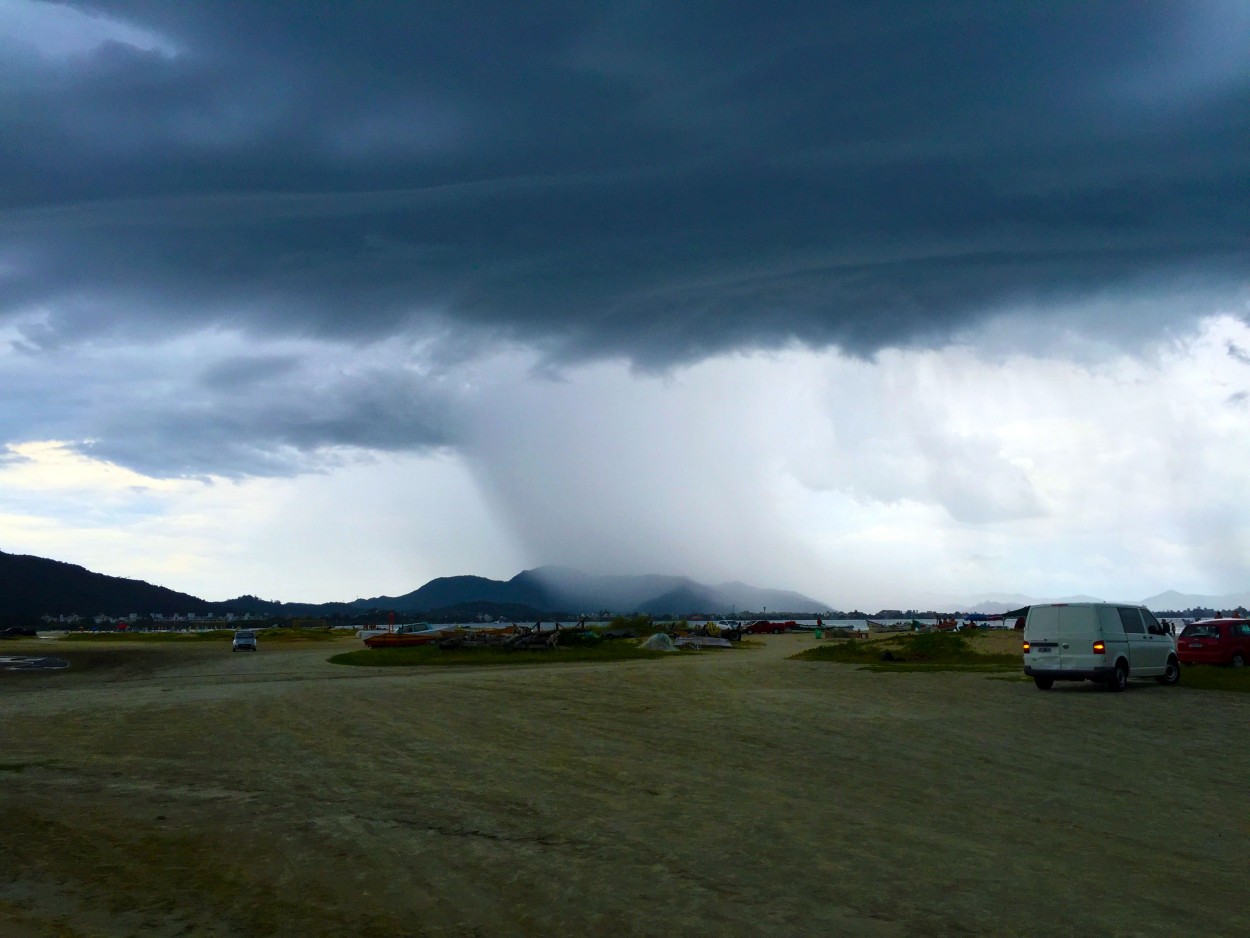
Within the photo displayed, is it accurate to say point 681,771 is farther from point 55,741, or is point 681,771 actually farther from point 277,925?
point 55,741

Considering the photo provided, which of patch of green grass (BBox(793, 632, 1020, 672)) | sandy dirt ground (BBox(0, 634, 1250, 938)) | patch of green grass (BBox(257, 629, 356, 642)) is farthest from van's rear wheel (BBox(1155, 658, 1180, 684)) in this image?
patch of green grass (BBox(257, 629, 356, 642))

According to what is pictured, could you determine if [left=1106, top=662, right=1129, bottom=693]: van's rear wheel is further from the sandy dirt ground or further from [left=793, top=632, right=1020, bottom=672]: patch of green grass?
[left=793, top=632, right=1020, bottom=672]: patch of green grass

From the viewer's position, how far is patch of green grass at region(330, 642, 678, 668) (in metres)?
49.0

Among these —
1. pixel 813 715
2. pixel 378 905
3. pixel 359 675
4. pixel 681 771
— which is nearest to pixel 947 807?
pixel 681 771

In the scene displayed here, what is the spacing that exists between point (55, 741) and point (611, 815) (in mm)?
11974

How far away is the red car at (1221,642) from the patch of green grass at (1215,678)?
17.8 inches

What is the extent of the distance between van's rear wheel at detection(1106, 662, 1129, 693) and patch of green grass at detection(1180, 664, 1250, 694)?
107 inches

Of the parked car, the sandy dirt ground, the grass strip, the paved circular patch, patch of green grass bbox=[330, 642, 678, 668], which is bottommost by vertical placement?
the sandy dirt ground

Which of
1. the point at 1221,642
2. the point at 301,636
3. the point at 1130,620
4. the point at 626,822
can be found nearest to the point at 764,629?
the point at 301,636

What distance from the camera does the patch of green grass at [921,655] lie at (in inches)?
1625

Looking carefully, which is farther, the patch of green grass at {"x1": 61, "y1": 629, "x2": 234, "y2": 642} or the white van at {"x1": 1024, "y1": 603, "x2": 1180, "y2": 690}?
the patch of green grass at {"x1": 61, "y1": 629, "x2": 234, "y2": 642}

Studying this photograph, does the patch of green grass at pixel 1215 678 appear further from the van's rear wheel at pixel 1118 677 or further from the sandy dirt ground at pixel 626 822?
the sandy dirt ground at pixel 626 822

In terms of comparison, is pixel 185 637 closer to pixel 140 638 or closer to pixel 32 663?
pixel 140 638

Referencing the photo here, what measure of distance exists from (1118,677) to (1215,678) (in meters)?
7.27
